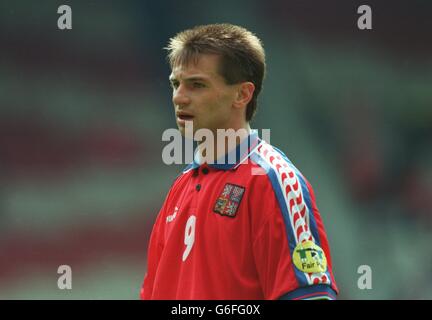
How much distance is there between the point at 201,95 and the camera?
7.16 feet

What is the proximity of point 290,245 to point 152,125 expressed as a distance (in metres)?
2.49

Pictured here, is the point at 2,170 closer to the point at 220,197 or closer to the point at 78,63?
the point at 78,63

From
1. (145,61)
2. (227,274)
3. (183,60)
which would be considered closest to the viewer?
(227,274)

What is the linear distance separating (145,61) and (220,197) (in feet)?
8.01

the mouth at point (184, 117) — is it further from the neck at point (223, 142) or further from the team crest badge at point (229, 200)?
the team crest badge at point (229, 200)

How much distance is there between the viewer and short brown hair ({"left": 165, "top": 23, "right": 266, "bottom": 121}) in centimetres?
222

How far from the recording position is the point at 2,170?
14.0ft

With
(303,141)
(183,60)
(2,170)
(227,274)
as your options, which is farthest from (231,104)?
(2,170)
